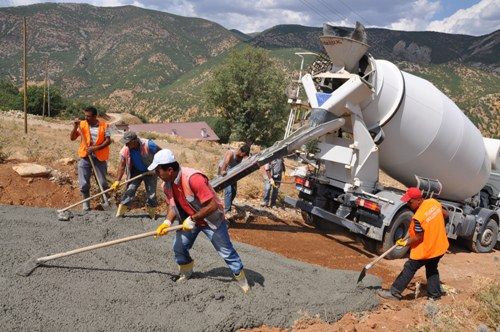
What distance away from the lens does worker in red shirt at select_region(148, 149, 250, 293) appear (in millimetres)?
3955

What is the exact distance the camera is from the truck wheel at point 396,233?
277 inches

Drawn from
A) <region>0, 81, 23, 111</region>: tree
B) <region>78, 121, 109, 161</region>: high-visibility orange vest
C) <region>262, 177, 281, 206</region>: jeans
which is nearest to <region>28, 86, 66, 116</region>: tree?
<region>0, 81, 23, 111</region>: tree

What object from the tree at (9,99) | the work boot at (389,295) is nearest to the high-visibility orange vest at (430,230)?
the work boot at (389,295)

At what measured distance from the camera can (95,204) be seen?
7.04m

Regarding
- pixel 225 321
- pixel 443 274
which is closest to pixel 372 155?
pixel 443 274

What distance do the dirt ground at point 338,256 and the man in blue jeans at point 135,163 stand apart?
946 mm

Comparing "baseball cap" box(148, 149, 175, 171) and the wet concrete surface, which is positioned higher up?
"baseball cap" box(148, 149, 175, 171)

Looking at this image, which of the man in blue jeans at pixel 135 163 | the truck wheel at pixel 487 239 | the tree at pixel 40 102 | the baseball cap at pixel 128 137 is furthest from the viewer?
the tree at pixel 40 102

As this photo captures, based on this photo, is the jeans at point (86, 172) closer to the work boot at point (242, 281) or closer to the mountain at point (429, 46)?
the work boot at point (242, 281)

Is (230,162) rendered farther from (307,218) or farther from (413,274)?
(413,274)

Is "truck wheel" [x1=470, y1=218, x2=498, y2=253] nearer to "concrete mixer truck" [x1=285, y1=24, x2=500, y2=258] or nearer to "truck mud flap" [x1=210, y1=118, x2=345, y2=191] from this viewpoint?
"concrete mixer truck" [x1=285, y1=24, x2=500, y2=258]

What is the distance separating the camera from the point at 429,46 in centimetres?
13325

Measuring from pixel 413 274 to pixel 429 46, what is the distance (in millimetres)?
145252

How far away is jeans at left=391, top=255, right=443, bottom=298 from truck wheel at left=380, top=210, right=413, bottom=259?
1744 millimetres
